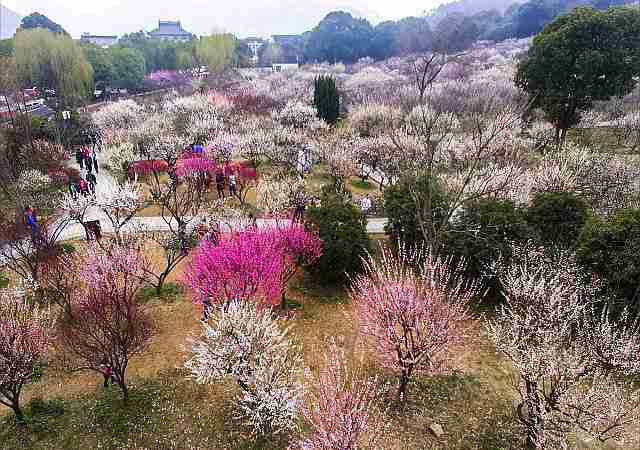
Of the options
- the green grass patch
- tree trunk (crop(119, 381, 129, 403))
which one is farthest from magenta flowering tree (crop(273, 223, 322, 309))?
tree trunk (crop(119, 381, 129, 403))

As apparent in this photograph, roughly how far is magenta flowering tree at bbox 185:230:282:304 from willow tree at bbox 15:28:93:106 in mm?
37836

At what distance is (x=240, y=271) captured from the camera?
1412 centimetres

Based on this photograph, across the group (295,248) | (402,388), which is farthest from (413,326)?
(295,248)

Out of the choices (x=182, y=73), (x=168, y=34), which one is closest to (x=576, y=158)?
(x=182, y=73)

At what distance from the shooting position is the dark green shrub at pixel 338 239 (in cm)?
1766

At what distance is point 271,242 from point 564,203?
42.1 feet

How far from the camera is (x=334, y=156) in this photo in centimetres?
2788

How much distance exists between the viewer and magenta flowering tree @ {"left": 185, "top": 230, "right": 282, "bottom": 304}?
13836 mm

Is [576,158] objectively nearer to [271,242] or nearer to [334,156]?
[334,156]

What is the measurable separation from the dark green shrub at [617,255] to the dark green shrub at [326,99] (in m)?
31.3

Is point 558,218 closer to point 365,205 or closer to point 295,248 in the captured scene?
point 365,205

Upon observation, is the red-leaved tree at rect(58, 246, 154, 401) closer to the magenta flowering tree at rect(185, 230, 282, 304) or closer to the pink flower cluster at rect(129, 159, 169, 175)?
the magenta flowering tree at rect(185, 230, 282, 304)

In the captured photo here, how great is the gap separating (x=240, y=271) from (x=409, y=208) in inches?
377

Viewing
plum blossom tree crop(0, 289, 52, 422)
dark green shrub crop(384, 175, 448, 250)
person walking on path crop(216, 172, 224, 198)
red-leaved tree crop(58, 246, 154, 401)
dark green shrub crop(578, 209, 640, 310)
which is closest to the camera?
plum blossom tree crop(0, 289, 52, 422)
